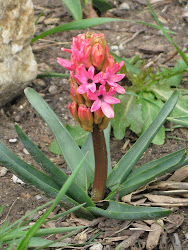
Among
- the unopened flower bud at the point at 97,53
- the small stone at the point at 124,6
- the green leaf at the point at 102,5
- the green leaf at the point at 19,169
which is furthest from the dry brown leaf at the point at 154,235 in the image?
the small stone at the point at 124,6

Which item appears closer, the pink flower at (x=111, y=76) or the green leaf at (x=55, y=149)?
the pink flower at (x=111, y=76)

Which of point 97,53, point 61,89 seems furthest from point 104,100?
point 61,89

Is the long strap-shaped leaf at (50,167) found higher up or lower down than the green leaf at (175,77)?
higher up

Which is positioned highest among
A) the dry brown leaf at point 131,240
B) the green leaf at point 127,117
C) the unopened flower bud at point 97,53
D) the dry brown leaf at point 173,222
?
the unopened flower bud at point 97,53

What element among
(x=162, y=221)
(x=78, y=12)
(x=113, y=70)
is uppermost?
(x=113, y=70)

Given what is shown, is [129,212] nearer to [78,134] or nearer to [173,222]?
[173,222]

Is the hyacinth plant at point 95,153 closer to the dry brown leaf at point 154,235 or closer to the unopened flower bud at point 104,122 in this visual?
the unopened flower bud at point 104,122

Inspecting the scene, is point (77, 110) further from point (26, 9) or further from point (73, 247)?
point (26, 9)

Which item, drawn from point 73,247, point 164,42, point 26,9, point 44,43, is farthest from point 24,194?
point 164,42
